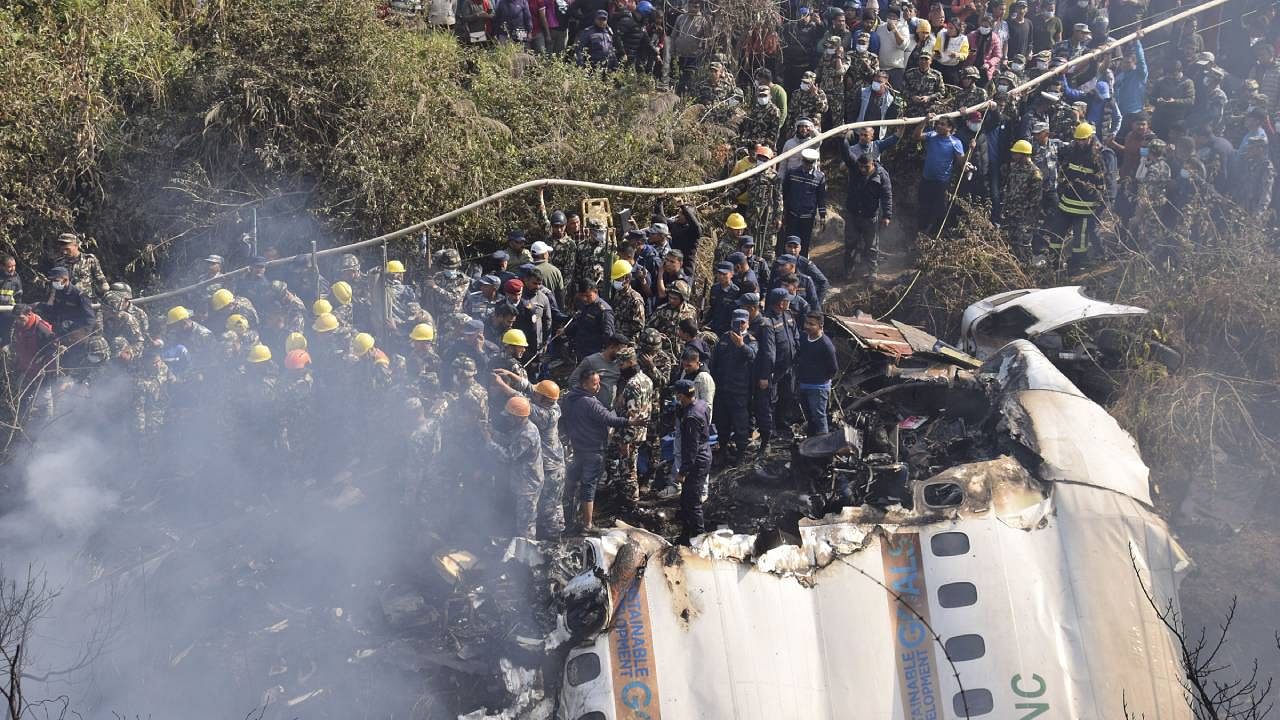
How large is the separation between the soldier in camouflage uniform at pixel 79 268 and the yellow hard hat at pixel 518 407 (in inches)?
192

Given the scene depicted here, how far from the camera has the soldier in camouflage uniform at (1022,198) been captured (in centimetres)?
1434

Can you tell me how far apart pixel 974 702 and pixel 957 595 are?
69 cm

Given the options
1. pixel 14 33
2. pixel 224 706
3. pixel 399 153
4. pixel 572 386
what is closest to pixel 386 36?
pixel 399 153

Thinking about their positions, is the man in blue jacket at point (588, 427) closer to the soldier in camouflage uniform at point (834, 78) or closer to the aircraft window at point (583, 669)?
the aircraft window at point (583, 669)

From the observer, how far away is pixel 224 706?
29.4 feet

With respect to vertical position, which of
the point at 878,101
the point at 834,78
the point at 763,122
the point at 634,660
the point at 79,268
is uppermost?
the point at 834,78

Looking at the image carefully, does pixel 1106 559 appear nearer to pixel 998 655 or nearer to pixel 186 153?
pixel 998 655

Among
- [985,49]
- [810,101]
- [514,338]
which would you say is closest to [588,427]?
[514,338]

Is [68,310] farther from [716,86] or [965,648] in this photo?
[965,648]

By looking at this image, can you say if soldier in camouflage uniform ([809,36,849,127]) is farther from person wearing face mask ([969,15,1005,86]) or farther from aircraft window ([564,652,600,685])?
aircraft window ([564,652,600,685])

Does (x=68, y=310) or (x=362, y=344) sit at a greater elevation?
(x=68, y=310)

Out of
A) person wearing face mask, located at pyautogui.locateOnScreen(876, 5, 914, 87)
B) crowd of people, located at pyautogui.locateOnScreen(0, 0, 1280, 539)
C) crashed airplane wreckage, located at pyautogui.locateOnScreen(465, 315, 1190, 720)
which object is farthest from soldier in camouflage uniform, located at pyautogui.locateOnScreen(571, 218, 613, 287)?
crashed airplane wreckage, located at pyautogui.locateOnScreen(465, 315, 1190, 720)

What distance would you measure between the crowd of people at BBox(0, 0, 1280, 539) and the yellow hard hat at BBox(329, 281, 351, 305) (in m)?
0.02

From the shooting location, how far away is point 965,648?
805 centimetres
